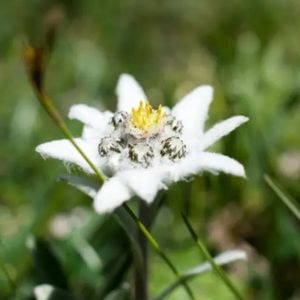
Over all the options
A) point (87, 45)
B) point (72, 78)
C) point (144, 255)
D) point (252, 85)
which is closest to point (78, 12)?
point (87, 45)

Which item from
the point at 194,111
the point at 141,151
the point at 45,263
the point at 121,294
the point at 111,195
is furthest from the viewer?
the point at 45,263

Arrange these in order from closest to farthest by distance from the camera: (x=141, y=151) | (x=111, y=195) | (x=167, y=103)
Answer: (x=111, y=195) → (x=141, y=151) → (x=167, y=103)

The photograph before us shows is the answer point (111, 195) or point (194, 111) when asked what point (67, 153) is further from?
point (194, 111)

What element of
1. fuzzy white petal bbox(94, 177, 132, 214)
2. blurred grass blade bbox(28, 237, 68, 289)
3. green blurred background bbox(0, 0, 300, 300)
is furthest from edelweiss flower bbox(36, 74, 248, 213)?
blurred grass blade bbox(28, 237, 68, 289)

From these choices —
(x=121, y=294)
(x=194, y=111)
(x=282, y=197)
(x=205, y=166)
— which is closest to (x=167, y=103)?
(x=194, y=111)

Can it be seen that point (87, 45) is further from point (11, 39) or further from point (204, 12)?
point (204, 12)

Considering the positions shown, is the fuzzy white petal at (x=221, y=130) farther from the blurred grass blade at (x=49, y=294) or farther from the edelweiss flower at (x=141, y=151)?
the blurred grass blade at (x=49, y=294)

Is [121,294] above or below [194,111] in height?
below
